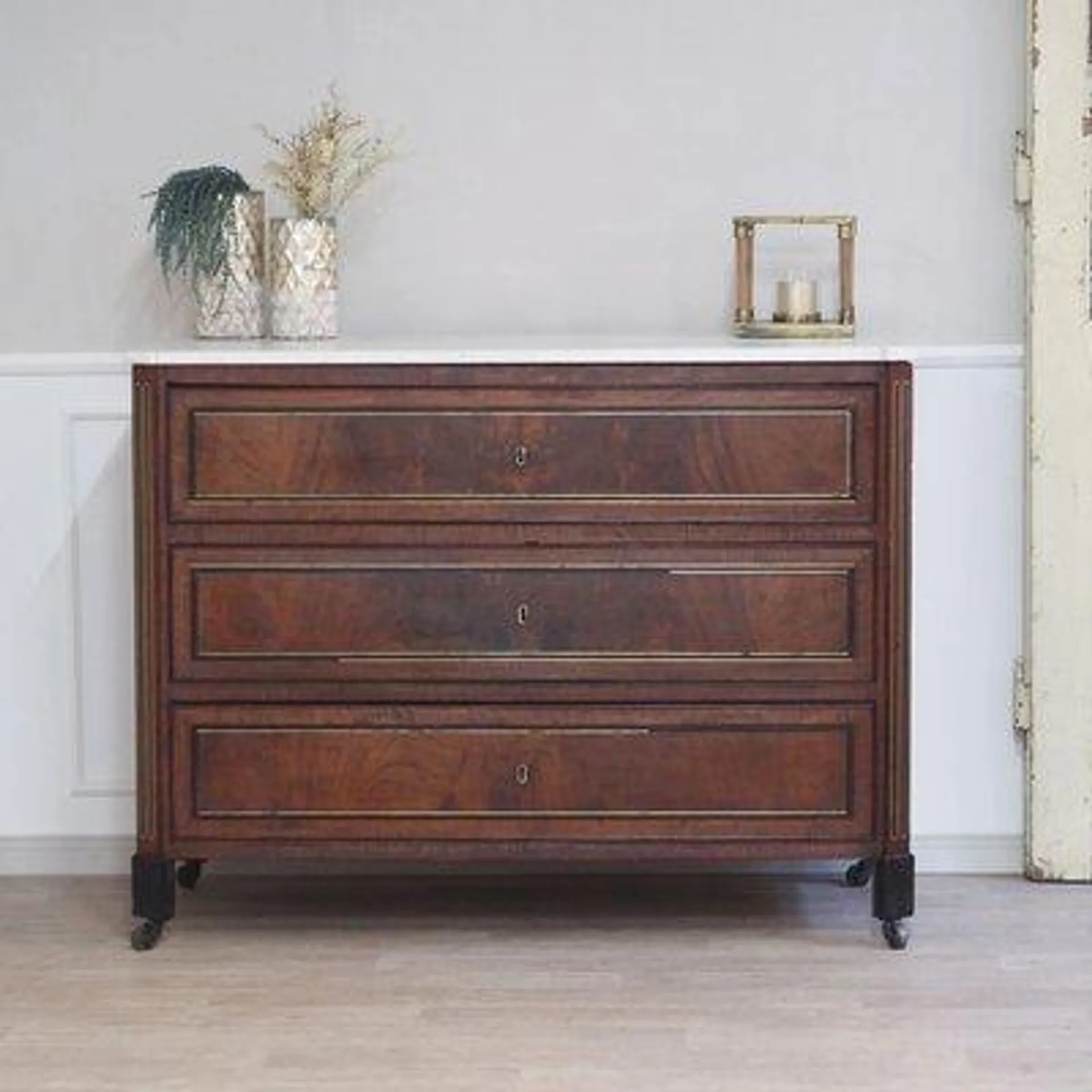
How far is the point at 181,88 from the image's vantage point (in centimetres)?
334

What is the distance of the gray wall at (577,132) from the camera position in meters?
3.32

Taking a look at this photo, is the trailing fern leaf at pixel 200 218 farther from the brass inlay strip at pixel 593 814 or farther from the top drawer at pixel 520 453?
the brass inlay strip at pixel 593 814

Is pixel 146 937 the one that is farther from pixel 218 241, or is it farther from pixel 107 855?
pixel 218 241

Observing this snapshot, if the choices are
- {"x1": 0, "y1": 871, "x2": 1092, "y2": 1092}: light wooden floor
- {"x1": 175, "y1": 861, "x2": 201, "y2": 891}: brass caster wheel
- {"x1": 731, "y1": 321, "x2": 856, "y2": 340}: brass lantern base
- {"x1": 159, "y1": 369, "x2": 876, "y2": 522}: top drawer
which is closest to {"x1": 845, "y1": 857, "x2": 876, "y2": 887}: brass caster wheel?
{"x1": 0, "y1": 871, "x2": 1092, "y2": 1092}: light wooden floor

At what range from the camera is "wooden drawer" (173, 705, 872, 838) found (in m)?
2.96

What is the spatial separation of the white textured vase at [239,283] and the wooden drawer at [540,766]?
1.83 feet

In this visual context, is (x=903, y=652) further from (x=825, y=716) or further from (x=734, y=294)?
(x=734, y=294)

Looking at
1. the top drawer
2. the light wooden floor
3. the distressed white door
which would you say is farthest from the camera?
the distressed white door

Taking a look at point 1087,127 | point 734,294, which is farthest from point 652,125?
point 1087,127

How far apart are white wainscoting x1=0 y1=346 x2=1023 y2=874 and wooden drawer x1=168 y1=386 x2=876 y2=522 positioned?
0.46 m

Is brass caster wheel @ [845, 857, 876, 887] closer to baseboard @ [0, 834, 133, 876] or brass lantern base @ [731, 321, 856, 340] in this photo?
brass lantern base @ [731, 321, 856, 340]

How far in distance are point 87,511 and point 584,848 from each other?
2.94 ft

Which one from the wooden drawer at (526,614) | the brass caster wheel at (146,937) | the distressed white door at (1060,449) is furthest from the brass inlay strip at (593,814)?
the distressed white door at (1060,449)

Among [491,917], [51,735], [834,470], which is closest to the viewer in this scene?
[834,470]
